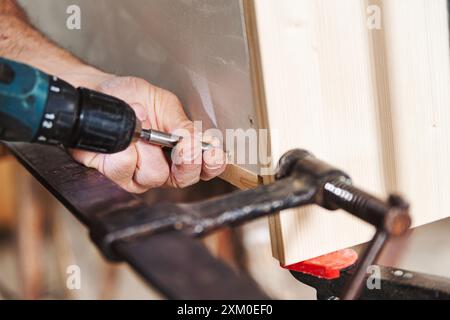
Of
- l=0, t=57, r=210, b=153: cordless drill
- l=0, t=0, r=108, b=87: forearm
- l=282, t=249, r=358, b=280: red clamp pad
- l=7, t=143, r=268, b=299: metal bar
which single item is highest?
l=0, t=0, r=108, b=87: forearm

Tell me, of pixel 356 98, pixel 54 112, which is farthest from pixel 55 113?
pixel 356 98

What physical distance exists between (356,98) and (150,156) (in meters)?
0.28

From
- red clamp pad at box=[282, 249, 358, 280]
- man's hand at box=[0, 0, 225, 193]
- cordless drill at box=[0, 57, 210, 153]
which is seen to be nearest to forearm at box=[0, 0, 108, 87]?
man's hand at box=[0, 0, 225, 193]

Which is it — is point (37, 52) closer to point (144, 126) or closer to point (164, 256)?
point (144, 126)

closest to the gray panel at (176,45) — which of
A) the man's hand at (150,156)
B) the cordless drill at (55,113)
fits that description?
the man's hand at (150,156)

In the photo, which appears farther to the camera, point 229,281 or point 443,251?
point 443,251

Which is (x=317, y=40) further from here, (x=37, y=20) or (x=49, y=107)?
(x=37, y=20)

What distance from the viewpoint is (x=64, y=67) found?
2.91ft

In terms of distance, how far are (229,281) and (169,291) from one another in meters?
0.04

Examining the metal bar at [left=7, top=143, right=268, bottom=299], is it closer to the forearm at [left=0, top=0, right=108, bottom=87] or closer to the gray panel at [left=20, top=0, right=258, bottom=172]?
the gray panel at [left=20, top=0, right=258, bottom=172]

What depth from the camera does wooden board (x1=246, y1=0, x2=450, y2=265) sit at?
2.05ft

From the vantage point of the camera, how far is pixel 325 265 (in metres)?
0.69

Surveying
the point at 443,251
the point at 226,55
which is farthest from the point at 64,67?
the point at 443,251

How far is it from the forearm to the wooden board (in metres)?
0.34
